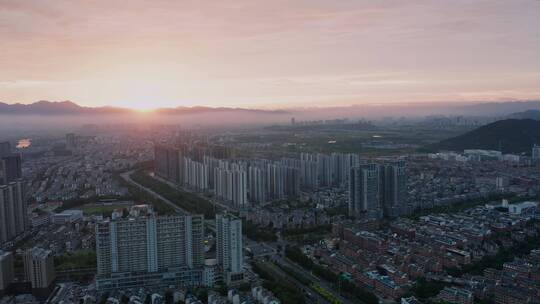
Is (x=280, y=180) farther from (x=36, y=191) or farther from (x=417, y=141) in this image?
(x=417, y=141)

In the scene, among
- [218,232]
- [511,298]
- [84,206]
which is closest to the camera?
[511,298]

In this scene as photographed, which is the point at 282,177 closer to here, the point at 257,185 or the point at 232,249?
the point at 257,185

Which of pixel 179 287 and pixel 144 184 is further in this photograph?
pixel 144 184

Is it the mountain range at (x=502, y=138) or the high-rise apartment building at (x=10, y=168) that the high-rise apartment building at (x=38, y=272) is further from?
the mountain range at (x=502, y=138)

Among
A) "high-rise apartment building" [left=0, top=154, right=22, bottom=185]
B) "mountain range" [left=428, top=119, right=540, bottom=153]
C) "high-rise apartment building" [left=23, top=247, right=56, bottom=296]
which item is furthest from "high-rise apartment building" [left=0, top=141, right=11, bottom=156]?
"mountain range" [left=428, top=119, right=540, bottom=153]

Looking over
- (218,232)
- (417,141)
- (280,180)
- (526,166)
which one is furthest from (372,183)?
(417,141)

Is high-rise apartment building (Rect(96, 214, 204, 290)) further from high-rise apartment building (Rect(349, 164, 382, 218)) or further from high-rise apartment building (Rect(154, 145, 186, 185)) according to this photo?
high-rise apartment building (Rect(154, 145, 186, 185))
